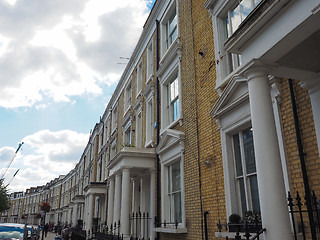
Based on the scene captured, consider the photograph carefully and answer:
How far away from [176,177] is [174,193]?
0.53 meters

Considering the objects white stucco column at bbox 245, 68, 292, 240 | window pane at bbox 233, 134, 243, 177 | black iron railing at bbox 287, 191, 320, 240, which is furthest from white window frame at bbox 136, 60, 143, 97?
black iron railing at bbox 287, 191, 320, 240

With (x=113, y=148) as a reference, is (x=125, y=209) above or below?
below

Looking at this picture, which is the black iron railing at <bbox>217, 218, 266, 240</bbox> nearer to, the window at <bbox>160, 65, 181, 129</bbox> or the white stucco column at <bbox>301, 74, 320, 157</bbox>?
the white stucco column at <bbox>301, 74, 320, 157</bbox>

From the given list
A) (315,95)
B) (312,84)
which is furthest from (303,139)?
(312,84)

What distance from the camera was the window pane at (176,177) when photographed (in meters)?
9.61

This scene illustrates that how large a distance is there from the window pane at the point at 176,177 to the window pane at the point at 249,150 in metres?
3.68

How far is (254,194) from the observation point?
5898 millimetres

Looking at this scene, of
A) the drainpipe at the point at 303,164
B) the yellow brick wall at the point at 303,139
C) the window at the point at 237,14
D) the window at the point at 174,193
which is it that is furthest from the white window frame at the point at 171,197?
the drainpipe at the point at 303,164

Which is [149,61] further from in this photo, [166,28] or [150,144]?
[150,144]

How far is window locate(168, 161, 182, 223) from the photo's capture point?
9.33 meters

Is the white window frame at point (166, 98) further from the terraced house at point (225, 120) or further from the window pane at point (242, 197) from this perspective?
the window pane at point (242, 197)

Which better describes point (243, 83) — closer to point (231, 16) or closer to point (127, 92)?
point (231, 16)

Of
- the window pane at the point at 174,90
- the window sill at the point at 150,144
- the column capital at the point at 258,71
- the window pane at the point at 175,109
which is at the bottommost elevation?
the column capital at the point at 258,71

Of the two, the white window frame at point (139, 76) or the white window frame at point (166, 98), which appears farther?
the white window frame at point (139, 76)
